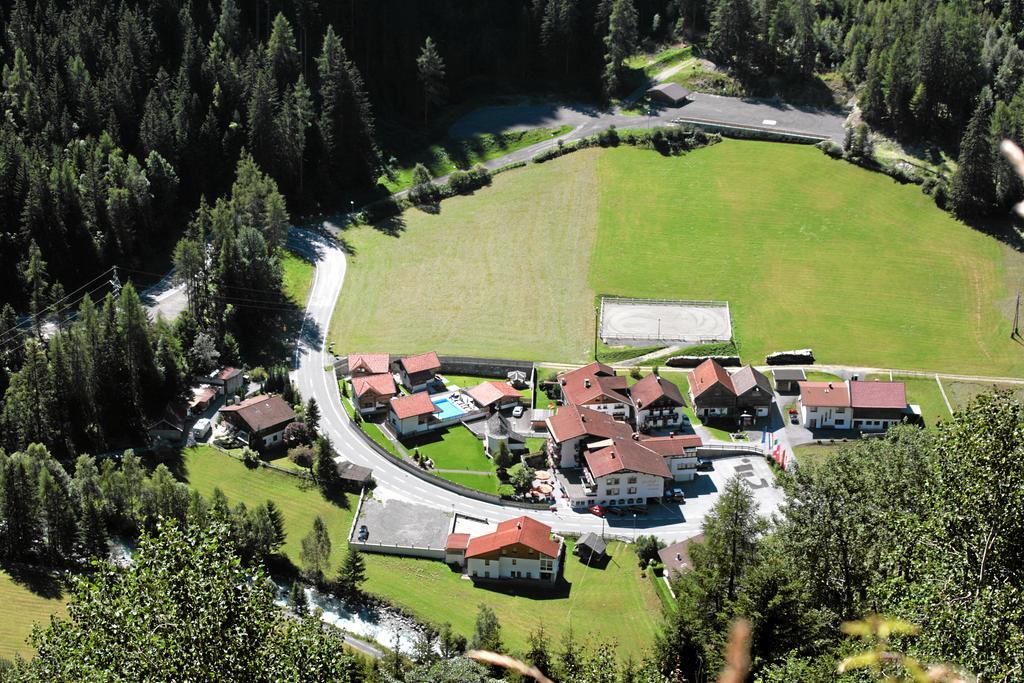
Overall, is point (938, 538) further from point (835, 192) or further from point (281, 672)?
point (835, 192)

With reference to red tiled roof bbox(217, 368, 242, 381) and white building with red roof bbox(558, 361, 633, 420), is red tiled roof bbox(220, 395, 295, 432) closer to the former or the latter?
red tiled roof bbox(217, 368, 242, 381)

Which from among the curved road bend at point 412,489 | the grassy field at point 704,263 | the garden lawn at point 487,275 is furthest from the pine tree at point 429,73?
the curved road bend at point 412,489

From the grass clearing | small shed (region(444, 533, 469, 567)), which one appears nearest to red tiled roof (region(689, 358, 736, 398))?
small shed (region(444, 533, 469, 567))

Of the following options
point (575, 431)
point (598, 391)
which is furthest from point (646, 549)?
point (598, 391)

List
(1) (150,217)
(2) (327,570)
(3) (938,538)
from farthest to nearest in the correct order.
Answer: (1) (150,217) < (2) (327,570) < (3) (938,538)

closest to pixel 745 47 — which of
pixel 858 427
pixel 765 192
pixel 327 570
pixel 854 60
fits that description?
pixel 854 60

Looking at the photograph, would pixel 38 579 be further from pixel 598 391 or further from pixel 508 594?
pixel 598 391
